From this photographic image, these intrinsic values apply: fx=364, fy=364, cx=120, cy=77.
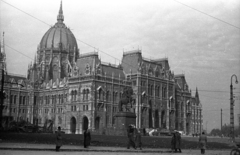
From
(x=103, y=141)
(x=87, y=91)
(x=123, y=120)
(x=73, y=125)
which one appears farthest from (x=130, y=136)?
(x=73, y=125)

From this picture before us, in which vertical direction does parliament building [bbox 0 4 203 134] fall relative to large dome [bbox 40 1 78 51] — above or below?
below

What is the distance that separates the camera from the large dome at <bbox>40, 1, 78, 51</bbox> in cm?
10462

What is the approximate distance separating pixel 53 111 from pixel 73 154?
233 ft

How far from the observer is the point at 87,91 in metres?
75.5

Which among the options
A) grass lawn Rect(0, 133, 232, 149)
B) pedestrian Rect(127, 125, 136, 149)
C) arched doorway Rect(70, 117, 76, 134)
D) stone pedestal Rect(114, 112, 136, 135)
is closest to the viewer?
pedestrian Rect(127, 125, 136, 149)

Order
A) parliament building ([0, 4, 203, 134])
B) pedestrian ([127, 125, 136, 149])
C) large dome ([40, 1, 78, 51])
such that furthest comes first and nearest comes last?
large dome ([40, 1, 78, 51])
parliament building ([0, 4, 203, 134])
pedestrian ([127, 125, 136, 149])

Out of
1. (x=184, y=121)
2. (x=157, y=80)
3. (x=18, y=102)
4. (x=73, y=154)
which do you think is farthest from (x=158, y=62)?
(x=73, y=154)

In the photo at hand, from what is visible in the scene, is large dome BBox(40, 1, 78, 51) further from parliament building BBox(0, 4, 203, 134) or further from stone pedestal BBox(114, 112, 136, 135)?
stone pedestal BBox(114, 112, 136, 135)

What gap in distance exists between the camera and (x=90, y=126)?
2867 inches

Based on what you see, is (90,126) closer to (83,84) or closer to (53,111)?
(83,84)

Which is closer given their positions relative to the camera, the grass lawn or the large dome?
the grass lawn

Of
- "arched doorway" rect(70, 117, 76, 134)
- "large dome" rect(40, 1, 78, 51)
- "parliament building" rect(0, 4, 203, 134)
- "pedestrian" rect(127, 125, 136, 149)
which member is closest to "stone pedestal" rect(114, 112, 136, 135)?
"parliament building" rect(0, 4, 203, 134)

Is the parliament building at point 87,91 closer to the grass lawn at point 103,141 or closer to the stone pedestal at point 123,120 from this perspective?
the stone pedestal at point 123,120

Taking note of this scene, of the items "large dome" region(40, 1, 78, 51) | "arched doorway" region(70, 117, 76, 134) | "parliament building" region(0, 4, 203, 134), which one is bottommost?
"arched doorway" region(70, 117, 76, 134)
